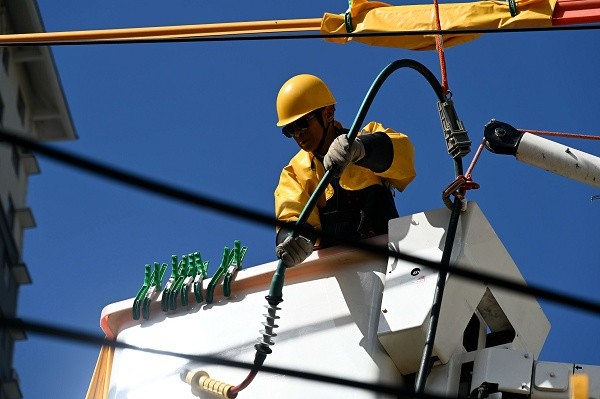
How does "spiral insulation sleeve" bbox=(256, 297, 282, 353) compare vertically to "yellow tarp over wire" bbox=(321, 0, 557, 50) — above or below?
below

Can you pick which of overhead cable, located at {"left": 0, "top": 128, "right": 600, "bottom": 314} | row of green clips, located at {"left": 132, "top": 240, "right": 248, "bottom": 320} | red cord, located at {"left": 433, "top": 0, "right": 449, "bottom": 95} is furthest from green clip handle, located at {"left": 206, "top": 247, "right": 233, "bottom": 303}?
overhead cable, located at {"left": 0, "top": 128, "right": 600, "bottom": 314}

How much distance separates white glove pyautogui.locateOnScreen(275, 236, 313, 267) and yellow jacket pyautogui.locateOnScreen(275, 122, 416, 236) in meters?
0.71

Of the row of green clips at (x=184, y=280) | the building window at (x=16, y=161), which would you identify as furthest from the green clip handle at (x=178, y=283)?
the building window at (x=16, y=161)

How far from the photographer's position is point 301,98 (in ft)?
24.5

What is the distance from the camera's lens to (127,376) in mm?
6848

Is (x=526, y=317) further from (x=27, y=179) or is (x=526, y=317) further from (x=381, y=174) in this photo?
(x=27, y=179)

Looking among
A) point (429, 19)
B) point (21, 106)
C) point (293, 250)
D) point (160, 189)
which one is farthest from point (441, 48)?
point (21, 106)

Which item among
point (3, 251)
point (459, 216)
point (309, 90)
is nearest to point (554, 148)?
A: point (459, 216)

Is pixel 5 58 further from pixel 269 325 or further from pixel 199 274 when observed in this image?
pixel 269 325

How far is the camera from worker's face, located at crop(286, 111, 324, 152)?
7.33m

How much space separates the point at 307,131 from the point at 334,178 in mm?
764

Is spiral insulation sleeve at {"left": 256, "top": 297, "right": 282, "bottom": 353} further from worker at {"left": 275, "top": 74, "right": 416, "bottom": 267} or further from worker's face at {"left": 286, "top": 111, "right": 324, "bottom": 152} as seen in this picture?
worker's face at {"left": 286, "top": 111, "right": 324, "bottom": 152}

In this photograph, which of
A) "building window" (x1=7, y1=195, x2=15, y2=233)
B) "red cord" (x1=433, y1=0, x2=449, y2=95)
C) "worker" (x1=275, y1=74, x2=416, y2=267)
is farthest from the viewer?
"building window" (x1=7, y1=195, x2=15, y2=233)

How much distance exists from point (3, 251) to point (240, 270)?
25.3 m
